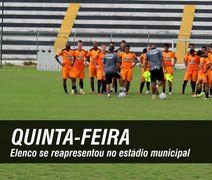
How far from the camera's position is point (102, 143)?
35.7 ft

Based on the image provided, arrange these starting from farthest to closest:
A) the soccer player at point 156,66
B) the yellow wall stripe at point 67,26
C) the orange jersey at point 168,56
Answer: the yellow wall stripe at point 67,26 → the orange jersey at point 168,56 → the soccer player at point 156,66

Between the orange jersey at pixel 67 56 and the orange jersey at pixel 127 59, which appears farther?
the orange jersey at pixel 127 59

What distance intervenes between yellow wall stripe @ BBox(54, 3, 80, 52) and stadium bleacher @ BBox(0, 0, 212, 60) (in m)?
0.33

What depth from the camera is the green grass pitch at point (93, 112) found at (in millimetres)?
10727

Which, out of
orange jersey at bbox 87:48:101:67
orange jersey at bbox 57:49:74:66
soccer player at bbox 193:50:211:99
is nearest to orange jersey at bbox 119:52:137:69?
orange jersey at bbox 87:48:101:67

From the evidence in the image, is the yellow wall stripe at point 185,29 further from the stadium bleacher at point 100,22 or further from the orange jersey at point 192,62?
the orange jersey at point 192,62

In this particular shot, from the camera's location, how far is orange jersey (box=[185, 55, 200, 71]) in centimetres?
2862

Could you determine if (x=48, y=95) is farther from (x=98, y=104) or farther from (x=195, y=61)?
(x=195, y=61)

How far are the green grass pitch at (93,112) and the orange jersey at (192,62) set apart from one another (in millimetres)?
1045

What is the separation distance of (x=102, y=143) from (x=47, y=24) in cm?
5127

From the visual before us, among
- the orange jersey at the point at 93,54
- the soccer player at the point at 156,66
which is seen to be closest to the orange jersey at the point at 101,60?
the orange jersey at the point at 93,54

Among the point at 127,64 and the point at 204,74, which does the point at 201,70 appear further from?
the point at 127,64

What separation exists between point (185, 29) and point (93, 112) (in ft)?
134

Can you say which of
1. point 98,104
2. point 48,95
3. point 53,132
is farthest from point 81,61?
point 53,132
